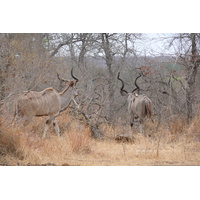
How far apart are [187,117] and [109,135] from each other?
1753mm

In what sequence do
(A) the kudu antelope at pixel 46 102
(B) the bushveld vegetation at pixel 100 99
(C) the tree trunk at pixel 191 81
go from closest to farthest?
(B) the bushveld vegetation at pixel 100 99 < (A) the kudu antelope at pixel 46 102 < (C) the tree trunk at pixel 191 81

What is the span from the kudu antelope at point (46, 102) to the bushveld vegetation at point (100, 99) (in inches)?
6.9

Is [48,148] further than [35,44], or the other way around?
[35,44]

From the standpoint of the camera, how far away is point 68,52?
9.82 meters

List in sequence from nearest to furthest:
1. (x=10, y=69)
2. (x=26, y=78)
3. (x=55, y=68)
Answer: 1. (x=10, y=69)
2. (x=26, y=78)
3. (x=55, y=68)

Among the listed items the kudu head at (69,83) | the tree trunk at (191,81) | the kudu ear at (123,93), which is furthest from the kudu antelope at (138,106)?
the kudu head at (69,83)

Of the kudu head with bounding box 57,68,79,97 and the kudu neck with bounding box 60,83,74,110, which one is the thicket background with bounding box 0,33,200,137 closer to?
the kudu head with bounding box 57,68,79,97

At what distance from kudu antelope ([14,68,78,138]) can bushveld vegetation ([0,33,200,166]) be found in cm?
17

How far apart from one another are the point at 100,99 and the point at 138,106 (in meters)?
1.03

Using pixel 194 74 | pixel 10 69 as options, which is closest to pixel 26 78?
pixel 10 69

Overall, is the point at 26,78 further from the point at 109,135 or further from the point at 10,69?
the point at 109,135

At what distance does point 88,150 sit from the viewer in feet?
21.3

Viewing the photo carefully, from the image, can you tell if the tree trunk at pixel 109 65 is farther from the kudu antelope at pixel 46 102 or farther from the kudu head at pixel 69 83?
the kudu antelope at pixel 46 102

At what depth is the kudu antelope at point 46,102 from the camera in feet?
23.3
